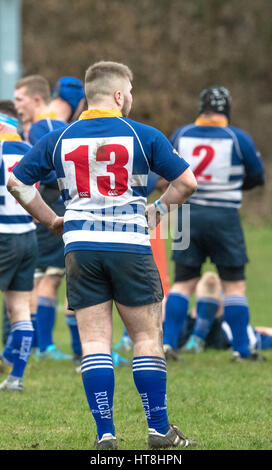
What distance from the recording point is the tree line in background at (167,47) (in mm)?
24312

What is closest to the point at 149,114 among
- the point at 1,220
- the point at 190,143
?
the point at 190,143

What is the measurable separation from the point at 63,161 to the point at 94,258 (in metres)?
0.52

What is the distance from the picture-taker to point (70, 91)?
7840mm

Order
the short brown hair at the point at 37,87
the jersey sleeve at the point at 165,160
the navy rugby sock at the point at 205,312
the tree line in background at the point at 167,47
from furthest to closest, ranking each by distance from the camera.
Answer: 1. the tree line in background at the point at 167,47
2. the navy rugby sock at the point at 205,312
3. the short brown hair at the point at 37,87
4. the jersey sleeve at the point at 165,160

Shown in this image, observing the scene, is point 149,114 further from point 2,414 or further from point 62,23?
point 2,414

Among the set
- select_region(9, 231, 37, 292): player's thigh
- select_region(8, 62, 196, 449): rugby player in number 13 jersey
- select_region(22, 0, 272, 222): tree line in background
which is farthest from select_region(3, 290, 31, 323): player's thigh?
select_region(22, 0, 272, 222): tree line in background

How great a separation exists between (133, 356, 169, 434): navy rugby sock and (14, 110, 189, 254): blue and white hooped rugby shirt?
22.2 inches

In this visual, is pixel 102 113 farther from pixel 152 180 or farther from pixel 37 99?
pixel 37 99

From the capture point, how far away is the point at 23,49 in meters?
25.1

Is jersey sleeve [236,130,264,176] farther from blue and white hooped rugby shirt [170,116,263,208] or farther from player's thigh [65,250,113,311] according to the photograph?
player's thigh [65,250,113,311]

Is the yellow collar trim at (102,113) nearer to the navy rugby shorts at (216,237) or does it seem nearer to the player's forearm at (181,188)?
the player's forearm at (181,188)

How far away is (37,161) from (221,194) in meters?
3.38

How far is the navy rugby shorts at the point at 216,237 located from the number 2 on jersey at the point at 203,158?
0.27 meters

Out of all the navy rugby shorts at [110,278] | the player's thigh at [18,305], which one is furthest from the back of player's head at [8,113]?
the navy rugby shorts at [110,278]
